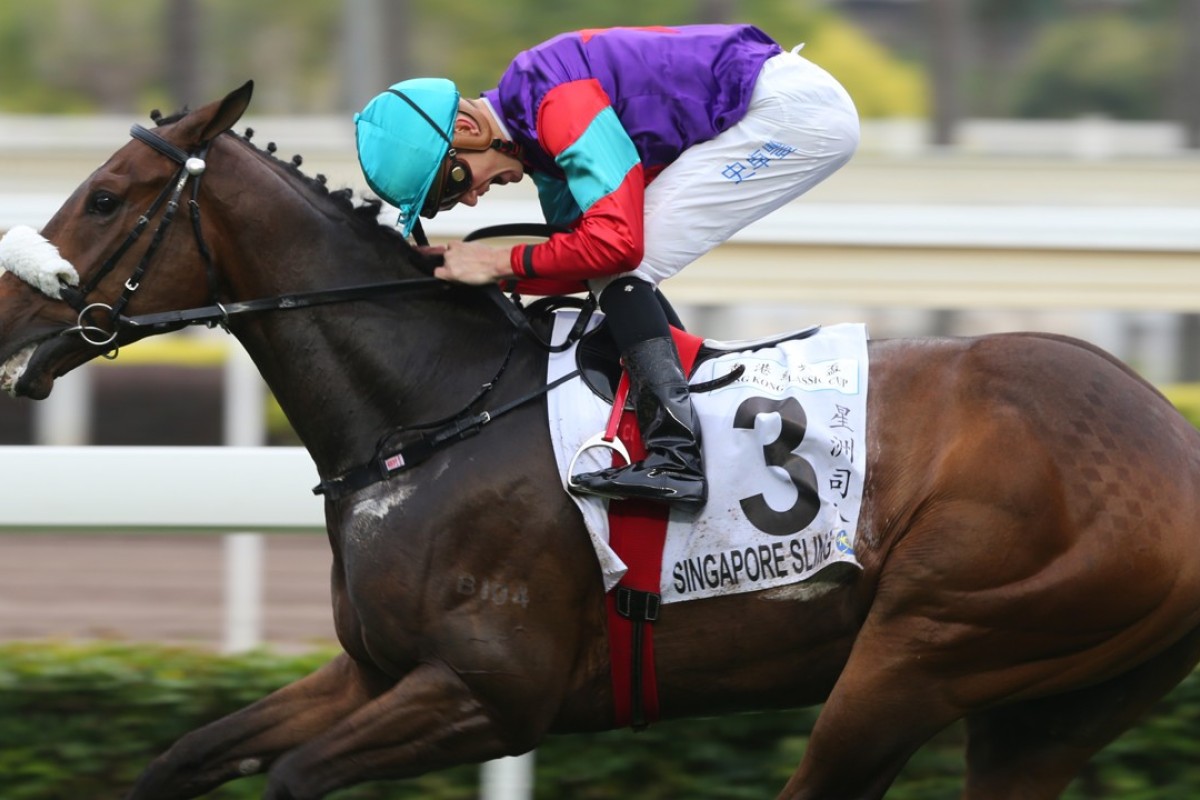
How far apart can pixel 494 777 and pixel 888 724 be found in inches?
38.9

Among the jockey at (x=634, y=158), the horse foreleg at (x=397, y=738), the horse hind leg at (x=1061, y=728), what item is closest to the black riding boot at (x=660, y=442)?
the jockey at (x=634, y=158)

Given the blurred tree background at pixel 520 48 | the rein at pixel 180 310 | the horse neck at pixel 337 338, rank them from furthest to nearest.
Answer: the blurred tree background at pixel 520 48, the horse neck at pixel 337 338, the rein at pixel 180 310

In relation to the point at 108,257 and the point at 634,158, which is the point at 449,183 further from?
the point at 108,257

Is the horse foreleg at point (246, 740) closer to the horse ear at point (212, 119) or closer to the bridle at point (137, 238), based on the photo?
the bridle at point (137, 238)

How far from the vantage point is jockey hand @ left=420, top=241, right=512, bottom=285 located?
3.20 m

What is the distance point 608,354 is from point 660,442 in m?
0.27

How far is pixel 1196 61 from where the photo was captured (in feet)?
36.0

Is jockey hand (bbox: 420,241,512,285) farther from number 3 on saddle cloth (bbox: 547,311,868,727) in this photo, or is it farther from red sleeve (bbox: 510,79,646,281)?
number 3 on saddle cloth (bbox: 547,311,868,727)

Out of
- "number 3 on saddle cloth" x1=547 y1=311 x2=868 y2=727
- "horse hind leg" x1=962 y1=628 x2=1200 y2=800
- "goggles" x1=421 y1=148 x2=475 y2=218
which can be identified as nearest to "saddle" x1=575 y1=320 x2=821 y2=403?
"number 3 on saddle cloth" x1=547 y1=311 x2=868 y2=727

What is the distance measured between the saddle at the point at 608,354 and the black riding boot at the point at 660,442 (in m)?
0.08

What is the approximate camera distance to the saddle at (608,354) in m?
3.17

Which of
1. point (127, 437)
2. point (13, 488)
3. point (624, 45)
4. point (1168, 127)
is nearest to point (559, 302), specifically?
point (624, 45)

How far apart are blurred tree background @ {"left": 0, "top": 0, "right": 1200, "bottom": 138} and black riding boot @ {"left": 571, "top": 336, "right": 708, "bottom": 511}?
798 centimetres

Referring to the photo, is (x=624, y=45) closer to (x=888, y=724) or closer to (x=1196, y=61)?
(x=888, y=724)
